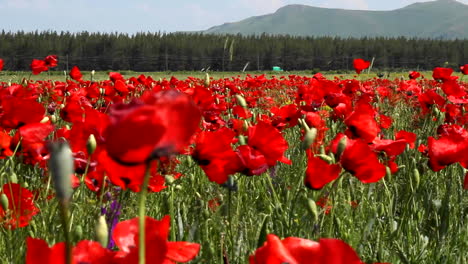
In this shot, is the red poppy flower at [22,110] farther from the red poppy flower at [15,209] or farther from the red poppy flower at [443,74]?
the red poppy flower at [443,74]

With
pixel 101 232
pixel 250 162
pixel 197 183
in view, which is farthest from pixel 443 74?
pixel 101 232

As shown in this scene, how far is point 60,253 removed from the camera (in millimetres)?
537

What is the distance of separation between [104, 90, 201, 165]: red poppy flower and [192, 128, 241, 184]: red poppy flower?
2.57ft

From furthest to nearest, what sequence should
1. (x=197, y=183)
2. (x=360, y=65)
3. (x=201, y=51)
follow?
(x=201, y=51), (x=360, y=65), (x=197, y=183)

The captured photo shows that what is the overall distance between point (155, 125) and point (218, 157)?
823 mm

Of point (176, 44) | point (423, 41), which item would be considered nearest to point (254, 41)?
point (176, 44)

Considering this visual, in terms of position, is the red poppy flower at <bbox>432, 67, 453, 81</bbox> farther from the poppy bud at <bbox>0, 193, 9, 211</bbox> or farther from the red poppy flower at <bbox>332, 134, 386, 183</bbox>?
the poppy bud at <bbox>0, 193, 9, 211</bbox>

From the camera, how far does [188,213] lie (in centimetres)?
189

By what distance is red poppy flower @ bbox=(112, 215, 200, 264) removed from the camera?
0.55 m

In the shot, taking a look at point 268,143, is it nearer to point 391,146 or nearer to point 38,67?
point 391,146

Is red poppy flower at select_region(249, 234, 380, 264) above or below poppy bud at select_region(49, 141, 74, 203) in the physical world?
below

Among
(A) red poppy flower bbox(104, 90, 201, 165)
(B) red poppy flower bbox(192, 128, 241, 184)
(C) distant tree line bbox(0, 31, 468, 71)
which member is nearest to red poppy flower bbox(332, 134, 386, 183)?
(B) red poppy flower bbox(192, 128, 241, 184)

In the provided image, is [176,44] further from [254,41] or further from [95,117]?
[95,117]

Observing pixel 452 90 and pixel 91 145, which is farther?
pixel 452 90
